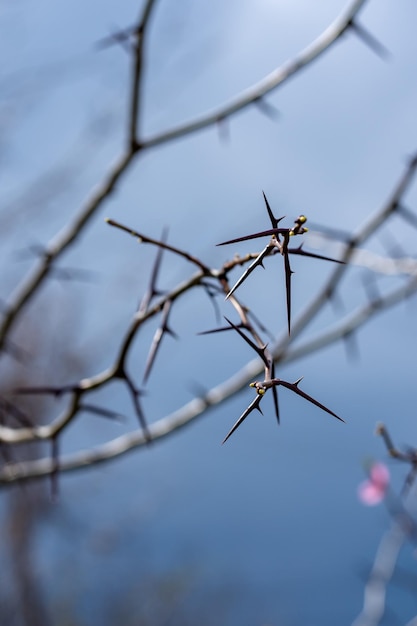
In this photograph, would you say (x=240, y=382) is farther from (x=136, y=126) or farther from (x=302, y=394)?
(x=302, y=394)

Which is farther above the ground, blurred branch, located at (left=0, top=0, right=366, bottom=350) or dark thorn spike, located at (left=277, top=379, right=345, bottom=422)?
blurred branch, located at (left=0, top=0, right=366, bottom=350)

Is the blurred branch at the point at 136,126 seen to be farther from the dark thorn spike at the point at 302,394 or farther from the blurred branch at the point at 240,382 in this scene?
the dark thorn spike at the point at 302,394

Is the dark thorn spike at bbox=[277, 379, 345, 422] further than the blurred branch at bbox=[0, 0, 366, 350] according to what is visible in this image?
No

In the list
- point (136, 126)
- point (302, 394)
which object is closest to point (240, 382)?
point (136, 126)

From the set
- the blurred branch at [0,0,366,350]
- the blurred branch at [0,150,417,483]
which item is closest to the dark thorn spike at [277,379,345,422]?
the blurred branch at [0,150,417,483]

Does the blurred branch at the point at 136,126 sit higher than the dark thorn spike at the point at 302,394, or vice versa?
the blurred branch at the point at 136,126

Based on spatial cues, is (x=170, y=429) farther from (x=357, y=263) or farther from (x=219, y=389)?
(x=357, y=263)

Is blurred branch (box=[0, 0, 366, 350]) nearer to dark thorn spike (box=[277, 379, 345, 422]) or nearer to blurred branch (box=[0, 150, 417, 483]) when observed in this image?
blurred branch (box=[0, 150, 417, 483])

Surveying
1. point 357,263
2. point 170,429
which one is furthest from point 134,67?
point 170,429

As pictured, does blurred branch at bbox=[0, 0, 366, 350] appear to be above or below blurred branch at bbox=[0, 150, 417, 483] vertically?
above

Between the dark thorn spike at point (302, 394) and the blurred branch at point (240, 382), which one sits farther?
the blurred branch at point (240, 382)

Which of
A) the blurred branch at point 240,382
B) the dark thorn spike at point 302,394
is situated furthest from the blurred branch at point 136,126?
the dark thorn spike at point 302,394
